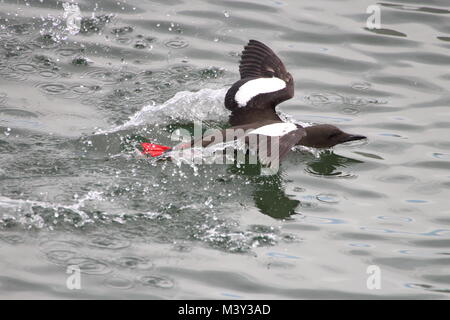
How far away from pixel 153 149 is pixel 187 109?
89cm

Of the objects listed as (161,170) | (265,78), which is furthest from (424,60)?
(161,170)

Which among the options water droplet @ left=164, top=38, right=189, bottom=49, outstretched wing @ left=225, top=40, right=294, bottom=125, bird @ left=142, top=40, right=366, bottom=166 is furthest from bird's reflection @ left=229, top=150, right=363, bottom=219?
water droplet @ left=164, top=38, right=189, bottom=49

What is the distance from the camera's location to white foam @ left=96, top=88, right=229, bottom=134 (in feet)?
25.2

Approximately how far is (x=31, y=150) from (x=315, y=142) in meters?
2.50

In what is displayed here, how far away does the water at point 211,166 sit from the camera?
19.0ft

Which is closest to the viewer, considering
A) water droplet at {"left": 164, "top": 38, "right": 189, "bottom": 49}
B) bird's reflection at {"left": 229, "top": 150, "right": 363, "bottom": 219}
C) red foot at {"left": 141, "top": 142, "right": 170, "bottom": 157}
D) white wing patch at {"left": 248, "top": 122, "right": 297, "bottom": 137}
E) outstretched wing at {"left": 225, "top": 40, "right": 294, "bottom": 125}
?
bird's reflection at {"left": 229, "top": 150, "right": 363, "bottom": 219}

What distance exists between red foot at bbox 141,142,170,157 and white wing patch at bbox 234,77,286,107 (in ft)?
3.15

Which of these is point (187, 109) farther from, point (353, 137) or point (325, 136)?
point (353, 137)

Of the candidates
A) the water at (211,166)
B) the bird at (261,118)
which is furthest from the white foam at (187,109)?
the bird at (261,118)

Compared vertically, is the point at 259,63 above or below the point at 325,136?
above

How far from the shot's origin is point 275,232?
20.7 feet

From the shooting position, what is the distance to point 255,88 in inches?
305

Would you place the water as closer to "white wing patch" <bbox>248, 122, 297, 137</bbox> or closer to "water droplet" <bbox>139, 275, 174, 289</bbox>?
"water droplet" <bbox>139, 275, 174, 289</bbox>

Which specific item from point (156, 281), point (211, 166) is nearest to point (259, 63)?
point (211, 166)
